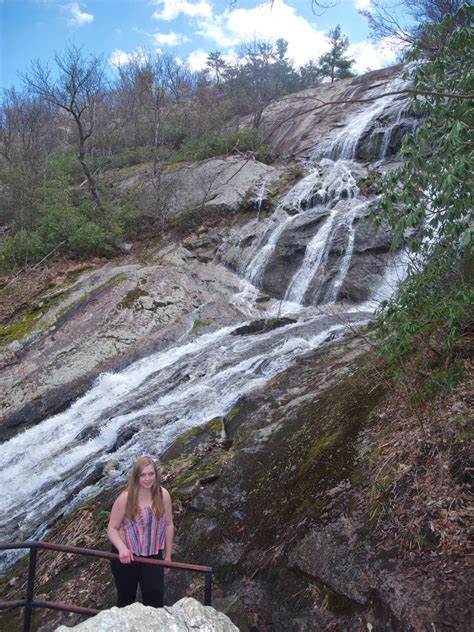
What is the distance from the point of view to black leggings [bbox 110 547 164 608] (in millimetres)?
3354

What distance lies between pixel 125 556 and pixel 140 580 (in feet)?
1.38

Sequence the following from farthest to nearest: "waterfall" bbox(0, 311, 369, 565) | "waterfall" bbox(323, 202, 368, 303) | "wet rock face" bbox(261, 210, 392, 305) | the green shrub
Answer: the green shrub → "waterfall" bbox(323, 202, 368, 303) → "wet rock face" bbox(261, 210, 392, 305) → "waterfall" bbox(0, 311, 369, 565)

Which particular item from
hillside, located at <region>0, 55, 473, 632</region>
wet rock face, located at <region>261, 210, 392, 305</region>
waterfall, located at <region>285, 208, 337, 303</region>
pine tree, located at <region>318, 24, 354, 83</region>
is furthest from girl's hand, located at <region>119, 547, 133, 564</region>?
pine tree, located at <region>318, 24, 354, 83</region>

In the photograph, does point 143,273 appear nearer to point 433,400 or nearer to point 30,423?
point 30,423

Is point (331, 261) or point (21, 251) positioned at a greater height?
point (21, 251)

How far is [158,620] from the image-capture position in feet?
7.71

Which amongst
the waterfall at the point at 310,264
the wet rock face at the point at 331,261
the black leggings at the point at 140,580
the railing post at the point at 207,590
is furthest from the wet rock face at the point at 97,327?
the railing post at the point at 207,590

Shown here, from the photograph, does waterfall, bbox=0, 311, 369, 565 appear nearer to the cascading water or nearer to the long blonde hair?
the cascading water

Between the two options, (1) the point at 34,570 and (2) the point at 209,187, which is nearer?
(1) the point at 34,570

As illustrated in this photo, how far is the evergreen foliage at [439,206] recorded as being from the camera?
371 centimetres

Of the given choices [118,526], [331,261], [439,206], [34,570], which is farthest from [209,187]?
[34,570]

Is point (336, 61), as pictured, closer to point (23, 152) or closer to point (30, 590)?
point (23, 152)

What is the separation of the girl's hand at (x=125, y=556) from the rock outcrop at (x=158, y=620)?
2.36ft

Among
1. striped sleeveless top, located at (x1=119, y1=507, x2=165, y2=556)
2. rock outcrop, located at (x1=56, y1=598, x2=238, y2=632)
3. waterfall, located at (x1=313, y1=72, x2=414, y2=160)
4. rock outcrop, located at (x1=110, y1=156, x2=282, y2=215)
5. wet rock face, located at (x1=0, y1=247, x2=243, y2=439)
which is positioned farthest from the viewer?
waterfall, located at (x1=313, y1=72, x2=414, y2=160)
